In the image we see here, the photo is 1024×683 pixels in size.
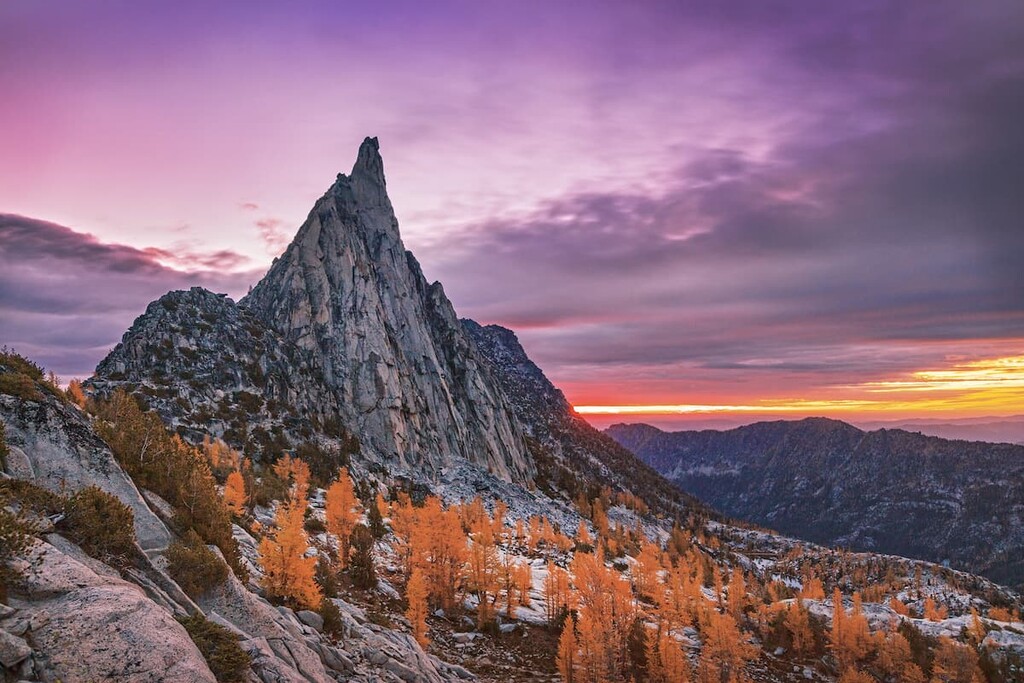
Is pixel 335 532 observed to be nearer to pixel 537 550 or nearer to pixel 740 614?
pixel 537 550

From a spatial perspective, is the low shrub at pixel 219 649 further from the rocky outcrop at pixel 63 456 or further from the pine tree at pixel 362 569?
the pine tree at pixel 362 569

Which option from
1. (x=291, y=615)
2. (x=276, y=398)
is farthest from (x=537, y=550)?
(x=291, y=615)

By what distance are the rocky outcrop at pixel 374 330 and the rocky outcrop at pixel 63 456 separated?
392ft

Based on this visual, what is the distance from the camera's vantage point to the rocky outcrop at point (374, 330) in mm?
146750

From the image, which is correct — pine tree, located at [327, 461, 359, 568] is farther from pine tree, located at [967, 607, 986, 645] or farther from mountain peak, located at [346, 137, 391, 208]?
mountain peak, located at [346, 137, 391, 208]

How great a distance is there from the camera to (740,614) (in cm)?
8938

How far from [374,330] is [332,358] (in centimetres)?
1449

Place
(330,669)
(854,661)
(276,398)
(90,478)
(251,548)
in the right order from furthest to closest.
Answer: (276,398)
(854,661)
(251,548)
(330,669)
(90,478)

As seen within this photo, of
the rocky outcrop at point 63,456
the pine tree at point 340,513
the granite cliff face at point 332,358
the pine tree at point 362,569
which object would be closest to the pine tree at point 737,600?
the pine tree at point 340,513

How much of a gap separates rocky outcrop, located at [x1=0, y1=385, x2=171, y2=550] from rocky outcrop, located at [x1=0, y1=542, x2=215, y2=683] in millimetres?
4558

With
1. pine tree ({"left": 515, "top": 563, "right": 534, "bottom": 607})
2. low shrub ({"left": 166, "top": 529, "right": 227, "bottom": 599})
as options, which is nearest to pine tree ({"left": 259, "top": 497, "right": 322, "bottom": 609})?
low shrub ({"left": 166, "top": 529, "right": 227, "bottom": 599})

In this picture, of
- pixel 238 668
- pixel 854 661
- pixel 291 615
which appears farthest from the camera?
→ pixel 854 661

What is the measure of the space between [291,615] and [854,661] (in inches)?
3311

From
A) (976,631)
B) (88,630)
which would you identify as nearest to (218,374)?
(88,630)
